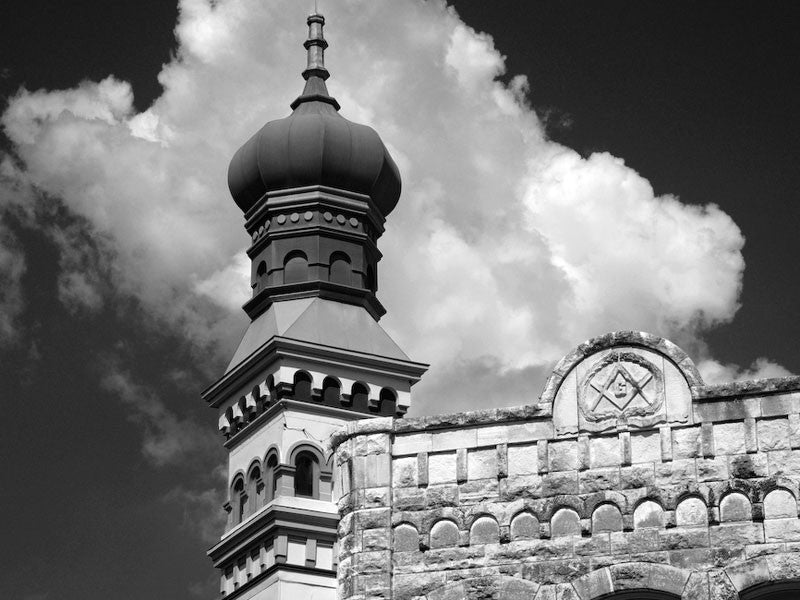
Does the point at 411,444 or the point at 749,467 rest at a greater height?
the point at 411,444

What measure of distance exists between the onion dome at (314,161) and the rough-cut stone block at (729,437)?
124ft

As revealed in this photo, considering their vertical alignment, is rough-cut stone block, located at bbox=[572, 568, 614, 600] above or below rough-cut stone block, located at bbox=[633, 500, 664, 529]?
below

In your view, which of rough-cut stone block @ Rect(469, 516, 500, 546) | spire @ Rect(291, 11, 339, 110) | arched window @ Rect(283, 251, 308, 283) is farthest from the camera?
spire @ Rect(291, 11, 339, 110)

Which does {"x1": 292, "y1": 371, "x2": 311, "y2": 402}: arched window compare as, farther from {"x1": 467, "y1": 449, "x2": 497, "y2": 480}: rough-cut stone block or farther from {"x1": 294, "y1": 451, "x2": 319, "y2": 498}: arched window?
{"x1": 467, "y1": 449, "x2": 497, "y2": 480}: rough-cut stone block

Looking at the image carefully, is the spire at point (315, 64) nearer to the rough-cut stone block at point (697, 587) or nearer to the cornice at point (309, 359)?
the cornice at point (309, 359)

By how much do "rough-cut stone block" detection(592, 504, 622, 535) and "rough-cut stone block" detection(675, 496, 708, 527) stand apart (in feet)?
2.58

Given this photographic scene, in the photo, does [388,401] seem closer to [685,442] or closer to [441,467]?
[441,467]

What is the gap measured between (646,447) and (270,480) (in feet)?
109

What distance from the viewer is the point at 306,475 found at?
59.2m

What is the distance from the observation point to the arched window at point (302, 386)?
2360 inches

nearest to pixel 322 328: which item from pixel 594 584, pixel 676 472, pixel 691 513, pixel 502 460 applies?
pixel 502 460

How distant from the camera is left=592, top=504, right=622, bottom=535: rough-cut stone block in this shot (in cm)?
2652

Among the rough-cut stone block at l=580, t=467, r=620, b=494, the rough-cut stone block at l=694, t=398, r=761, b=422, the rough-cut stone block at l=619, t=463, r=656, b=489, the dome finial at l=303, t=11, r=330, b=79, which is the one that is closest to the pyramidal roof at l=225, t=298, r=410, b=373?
the dome finial at l=303, t=11, r=330, b=79

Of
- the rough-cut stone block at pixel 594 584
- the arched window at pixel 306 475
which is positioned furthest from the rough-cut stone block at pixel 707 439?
the arched window at pixel 306 475
